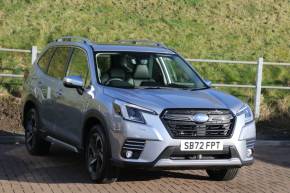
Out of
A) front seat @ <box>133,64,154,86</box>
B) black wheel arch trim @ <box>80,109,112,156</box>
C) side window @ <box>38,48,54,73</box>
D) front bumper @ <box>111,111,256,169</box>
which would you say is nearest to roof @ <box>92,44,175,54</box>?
front seat @ <box>133,64,154,86</box>

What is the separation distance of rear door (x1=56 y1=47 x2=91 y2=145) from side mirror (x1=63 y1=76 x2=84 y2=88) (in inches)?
3.9

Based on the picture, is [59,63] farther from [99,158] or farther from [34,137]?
[99,158]

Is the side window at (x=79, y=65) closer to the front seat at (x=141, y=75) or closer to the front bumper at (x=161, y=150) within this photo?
the front seat at (x=141, y=75)

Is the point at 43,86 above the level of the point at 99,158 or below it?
above

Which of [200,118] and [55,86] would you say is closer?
[200,118]

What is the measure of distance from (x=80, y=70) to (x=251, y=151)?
2.52m

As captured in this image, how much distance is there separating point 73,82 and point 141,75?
0.92 metres

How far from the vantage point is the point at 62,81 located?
8766 mm

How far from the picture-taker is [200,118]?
725 cm

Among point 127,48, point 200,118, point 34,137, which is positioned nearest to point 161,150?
point 200,118

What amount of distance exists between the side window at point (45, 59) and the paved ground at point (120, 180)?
1387mm

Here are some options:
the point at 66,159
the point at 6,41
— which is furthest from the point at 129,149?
the point at 6,41

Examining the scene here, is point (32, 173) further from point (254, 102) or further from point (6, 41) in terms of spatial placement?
point (6, 41)

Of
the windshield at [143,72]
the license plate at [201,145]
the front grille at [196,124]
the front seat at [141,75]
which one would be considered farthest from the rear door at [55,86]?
the license plate at [201,145]
